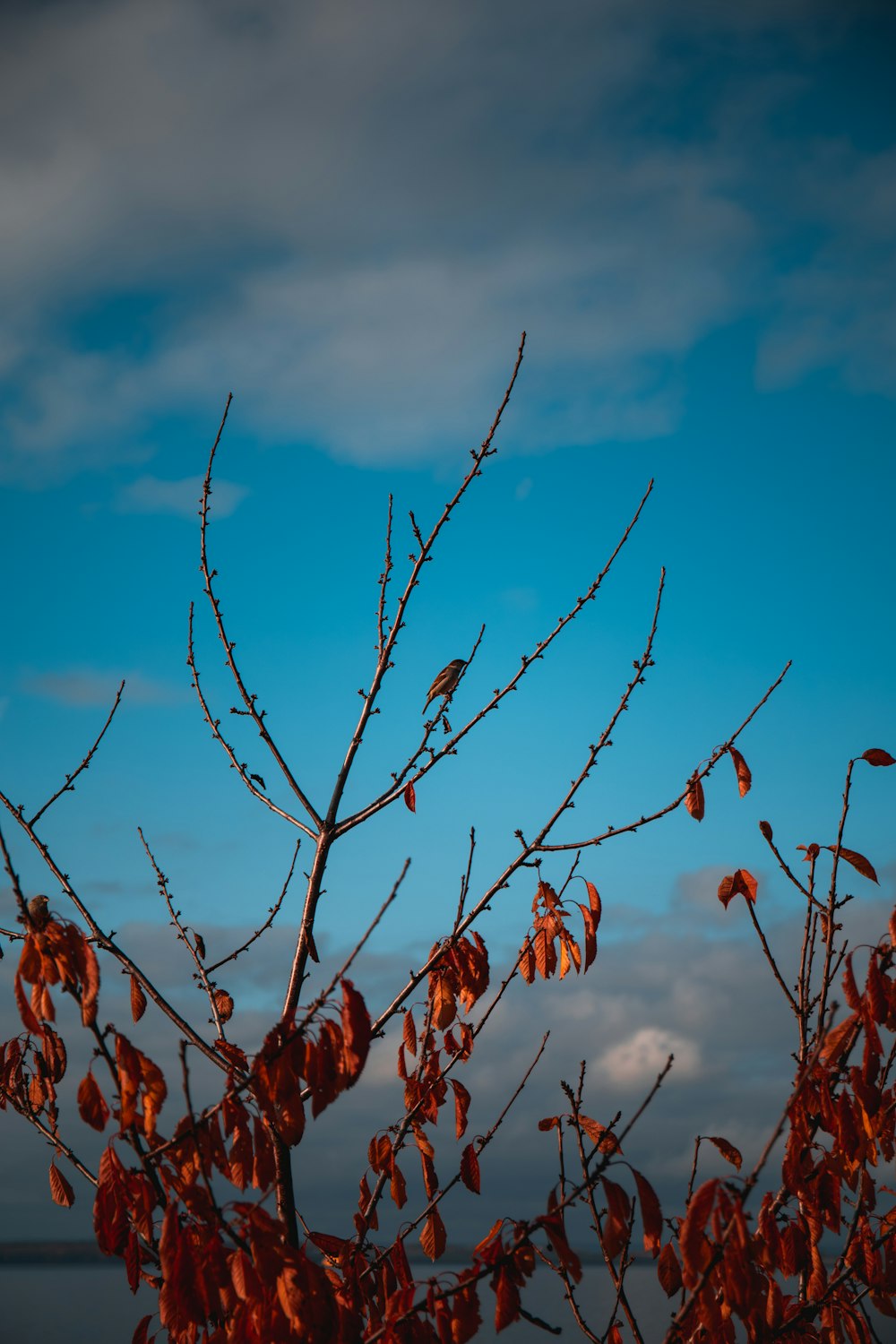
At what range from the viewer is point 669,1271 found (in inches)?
121

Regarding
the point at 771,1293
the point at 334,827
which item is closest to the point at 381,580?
the point at 334,827

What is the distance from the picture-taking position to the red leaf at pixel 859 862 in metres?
3.37

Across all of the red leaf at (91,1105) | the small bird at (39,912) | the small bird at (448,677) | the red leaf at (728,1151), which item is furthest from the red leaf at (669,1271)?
the small bird at (448,677)

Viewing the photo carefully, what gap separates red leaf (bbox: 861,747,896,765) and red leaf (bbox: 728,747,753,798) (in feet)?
1.35

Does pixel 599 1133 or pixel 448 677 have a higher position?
pixel 448 677

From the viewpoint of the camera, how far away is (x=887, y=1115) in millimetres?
3062

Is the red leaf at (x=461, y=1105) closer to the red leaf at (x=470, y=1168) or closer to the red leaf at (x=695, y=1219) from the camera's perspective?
the red leaf at (x=470, y=1168)

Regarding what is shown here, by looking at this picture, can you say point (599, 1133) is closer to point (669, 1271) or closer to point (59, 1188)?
point (669, 1271)

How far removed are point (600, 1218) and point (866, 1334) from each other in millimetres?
879

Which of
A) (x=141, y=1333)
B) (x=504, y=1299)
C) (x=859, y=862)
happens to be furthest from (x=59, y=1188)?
(x=859, y=862)

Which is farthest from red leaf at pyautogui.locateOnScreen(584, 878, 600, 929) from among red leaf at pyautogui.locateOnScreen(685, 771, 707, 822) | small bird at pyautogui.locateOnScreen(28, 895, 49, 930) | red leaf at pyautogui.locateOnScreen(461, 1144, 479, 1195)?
small bird at pyautogui.locateOnScreen(28, 895, 49, 930)

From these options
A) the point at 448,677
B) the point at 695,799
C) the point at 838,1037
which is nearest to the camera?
the point at 838,1037

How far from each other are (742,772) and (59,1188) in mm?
2806

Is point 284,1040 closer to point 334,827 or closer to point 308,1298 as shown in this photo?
point 308,1298
